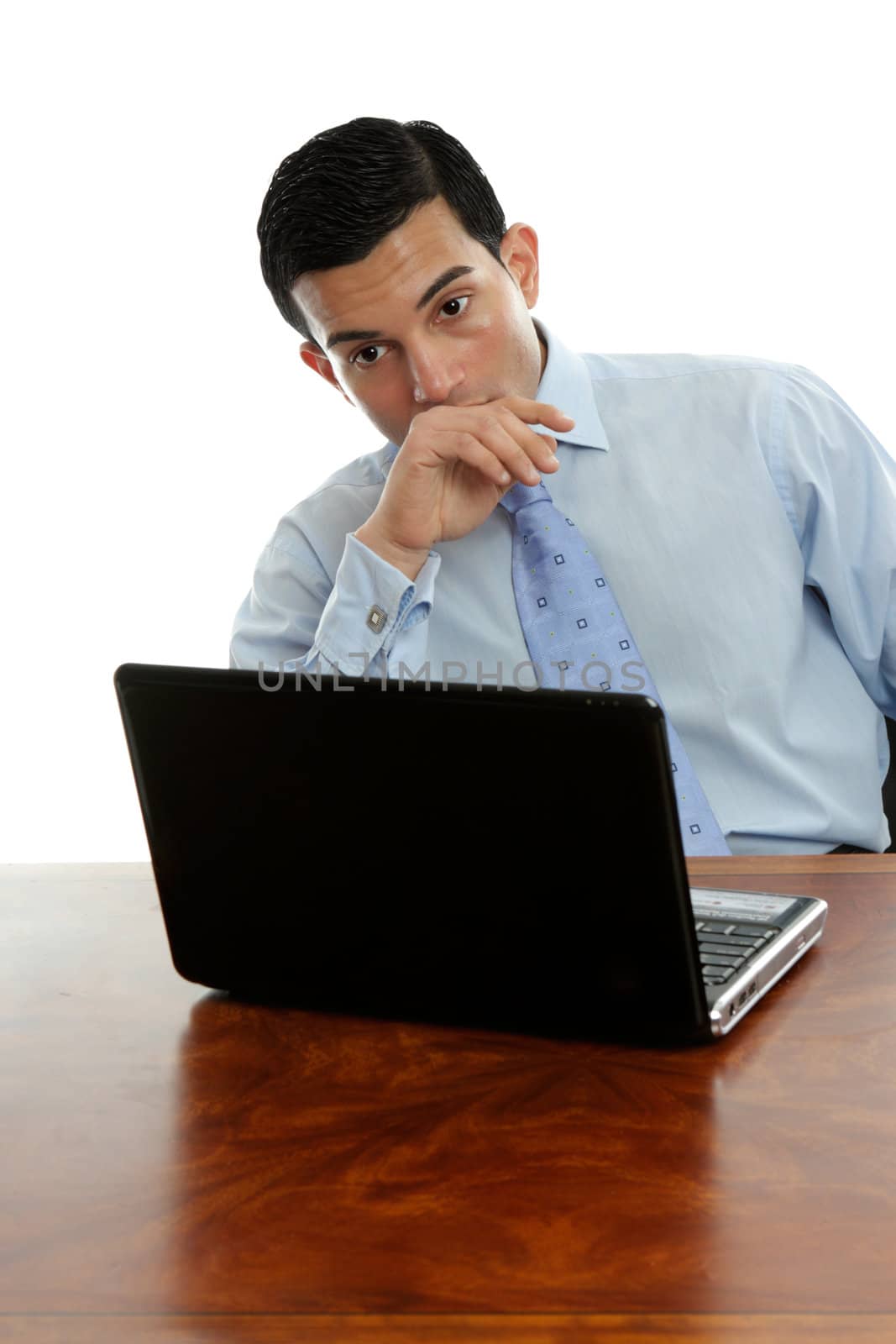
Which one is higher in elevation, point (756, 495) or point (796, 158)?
point (796, 158)

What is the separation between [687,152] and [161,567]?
154cm

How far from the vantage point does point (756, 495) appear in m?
1.58

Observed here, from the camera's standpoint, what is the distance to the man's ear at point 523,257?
5.57ft

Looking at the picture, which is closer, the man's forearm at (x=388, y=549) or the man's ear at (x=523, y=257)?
the man's forearm at (x=388, y=549)

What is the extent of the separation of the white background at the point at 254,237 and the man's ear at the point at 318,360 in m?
1.31

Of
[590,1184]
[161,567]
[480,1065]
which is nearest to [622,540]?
[480,1065]

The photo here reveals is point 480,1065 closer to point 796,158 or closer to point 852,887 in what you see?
point 852,887

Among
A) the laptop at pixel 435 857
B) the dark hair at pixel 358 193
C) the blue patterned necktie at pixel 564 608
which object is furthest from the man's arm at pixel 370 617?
the laptop at pixel 435 857

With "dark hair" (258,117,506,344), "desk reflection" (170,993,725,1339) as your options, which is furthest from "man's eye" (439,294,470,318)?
"desk reflection" (170,993,725,1339)

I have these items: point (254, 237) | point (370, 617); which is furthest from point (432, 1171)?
point (254, 237)

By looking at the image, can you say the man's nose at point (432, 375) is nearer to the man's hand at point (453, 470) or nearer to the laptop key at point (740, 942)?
the man's hand at point (453, 470)

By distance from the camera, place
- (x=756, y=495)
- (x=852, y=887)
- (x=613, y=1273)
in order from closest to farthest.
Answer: (x=613, y=1273) < (x=852, y=887) < (x=756, y=495)

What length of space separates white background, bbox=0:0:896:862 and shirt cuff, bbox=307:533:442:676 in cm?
166

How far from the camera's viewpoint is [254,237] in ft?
10.3
